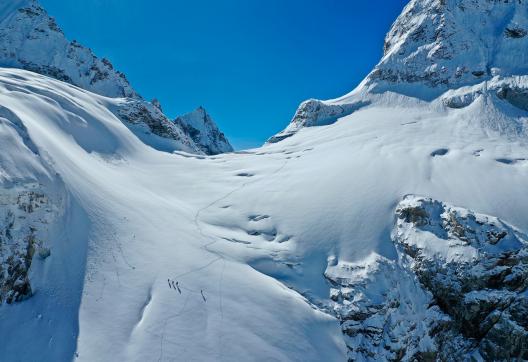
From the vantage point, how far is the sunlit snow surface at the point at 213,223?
9617 millimetres

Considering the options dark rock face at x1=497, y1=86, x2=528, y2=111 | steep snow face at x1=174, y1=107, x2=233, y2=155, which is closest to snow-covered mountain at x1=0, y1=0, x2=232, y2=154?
steep snow face at x1=174, y1=107, x2=233, y2=155

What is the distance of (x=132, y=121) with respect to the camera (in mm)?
34312

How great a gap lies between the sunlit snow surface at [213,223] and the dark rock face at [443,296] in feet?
2.51

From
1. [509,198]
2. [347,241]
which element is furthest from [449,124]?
[347,241]

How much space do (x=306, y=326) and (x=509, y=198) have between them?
11.2 m

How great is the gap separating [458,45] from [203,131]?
167ft

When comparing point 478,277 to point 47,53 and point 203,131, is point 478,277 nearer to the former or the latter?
point 47,53

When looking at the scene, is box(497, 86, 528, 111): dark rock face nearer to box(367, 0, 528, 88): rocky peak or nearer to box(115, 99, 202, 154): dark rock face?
box(367, 0, 528, 88): rocky peak

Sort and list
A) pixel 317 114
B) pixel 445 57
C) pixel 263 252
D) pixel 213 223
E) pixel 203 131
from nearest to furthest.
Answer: pixel 263 252, pixel 213 223, pixel 445 57, pixel 317 114, pixel 203 131

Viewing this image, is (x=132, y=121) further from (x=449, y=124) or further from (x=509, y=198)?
(x=509, y=198)

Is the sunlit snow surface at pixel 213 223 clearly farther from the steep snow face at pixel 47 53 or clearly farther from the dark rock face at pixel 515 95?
the steep snow face at pixel 47 53

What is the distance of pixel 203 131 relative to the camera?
7625cm

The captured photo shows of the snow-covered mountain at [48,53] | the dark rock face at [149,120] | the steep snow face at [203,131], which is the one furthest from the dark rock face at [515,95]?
the steep snow face at [203,131]

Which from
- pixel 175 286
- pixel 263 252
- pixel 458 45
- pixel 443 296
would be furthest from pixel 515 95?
pixel 175 286
